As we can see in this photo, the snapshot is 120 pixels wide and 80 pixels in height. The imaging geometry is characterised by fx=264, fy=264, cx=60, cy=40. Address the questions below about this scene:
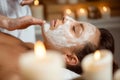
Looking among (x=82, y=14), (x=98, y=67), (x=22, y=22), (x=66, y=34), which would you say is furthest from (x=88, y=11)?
(x=98, y=67)

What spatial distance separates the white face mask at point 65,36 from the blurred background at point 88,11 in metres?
1.44

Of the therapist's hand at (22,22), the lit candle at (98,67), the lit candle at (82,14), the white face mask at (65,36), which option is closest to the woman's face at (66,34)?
the white face mask at (65,36)

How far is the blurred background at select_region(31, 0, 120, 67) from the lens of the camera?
2758mm

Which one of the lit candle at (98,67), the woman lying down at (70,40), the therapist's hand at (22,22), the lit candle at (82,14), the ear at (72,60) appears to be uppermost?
the lit candle at (98,67)

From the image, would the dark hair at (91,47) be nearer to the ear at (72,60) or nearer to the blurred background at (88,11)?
the ear at (72,60)

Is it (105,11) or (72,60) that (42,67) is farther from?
(105,11)

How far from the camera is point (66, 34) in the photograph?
1.30 meters

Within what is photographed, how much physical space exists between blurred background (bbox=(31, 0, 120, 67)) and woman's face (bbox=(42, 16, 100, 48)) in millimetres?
1428

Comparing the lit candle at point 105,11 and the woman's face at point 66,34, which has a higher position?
→ the woman's face at point 66,34

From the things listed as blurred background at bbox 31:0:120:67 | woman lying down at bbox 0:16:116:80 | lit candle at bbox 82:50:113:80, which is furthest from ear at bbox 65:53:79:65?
blurred background at bbox 31:0:120:67

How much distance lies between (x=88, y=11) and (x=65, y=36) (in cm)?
161

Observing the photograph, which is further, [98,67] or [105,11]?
[105,11]

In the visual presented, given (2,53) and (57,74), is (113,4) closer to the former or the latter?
(2,53)

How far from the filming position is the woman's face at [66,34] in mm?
1277
